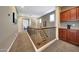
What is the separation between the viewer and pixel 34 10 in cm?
239

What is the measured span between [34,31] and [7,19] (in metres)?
0.69

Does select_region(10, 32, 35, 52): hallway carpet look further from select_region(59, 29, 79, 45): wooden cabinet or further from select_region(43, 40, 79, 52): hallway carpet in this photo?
select_region(59, 29, 79, 45): wooden cabinet

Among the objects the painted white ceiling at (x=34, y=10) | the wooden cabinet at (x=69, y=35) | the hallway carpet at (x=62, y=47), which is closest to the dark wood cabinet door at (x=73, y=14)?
the wooden cabinet at (x=69, y=35)

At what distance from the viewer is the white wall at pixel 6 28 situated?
83.7 inches

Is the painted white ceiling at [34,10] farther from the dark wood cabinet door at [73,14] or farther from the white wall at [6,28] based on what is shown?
the dark wood cabinet door at [73,14]

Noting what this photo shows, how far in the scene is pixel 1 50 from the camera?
7.15ft

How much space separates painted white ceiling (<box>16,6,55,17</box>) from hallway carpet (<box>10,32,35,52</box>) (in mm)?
489

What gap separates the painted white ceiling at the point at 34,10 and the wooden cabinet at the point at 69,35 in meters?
0.61

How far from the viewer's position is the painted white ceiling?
7.64 ft

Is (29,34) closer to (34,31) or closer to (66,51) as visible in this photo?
(34,31)

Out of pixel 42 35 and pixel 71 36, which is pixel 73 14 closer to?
pixel 71 36

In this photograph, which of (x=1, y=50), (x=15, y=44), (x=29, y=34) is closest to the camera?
(x=1, y=50)
